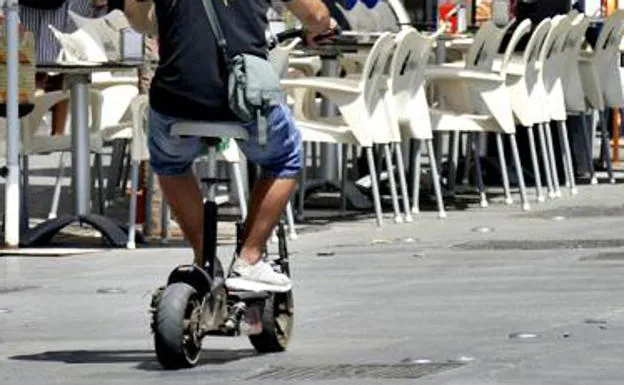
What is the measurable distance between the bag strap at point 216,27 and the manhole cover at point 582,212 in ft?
25.3

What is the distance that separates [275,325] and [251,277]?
0.25 meters

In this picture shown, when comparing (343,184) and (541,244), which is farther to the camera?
(343,184)

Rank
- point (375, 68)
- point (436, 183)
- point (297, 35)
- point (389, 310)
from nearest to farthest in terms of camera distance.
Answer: point (297, 35), point (389, 310), point (375, 68), point (436, 183)

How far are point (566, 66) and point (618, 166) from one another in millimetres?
3174

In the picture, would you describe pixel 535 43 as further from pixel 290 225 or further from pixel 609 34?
pixel 290 225

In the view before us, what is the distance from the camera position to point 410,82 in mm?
16016

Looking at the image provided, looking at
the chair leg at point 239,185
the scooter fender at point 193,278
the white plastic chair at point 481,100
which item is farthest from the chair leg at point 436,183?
the scooter fender at point 193,278

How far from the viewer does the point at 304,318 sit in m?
10.7

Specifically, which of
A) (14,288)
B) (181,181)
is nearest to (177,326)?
(181,181)

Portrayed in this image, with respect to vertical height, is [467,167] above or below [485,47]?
below

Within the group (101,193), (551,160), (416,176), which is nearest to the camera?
(101,193)

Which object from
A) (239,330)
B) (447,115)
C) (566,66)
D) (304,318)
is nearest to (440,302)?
(304,318)

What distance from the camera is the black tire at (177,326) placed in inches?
342

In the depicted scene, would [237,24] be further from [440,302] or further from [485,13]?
[485,13]
